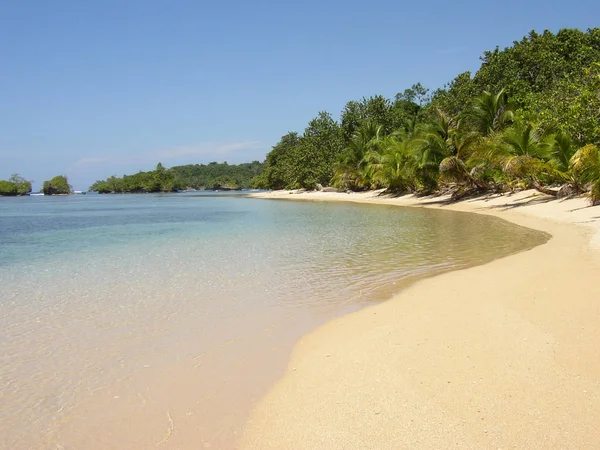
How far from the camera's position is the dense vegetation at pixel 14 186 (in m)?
139

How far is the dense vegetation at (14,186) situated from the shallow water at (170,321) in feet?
485

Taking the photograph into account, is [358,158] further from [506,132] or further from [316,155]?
[506,132]

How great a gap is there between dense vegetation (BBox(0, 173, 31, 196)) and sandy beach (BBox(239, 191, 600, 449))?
16058 cm

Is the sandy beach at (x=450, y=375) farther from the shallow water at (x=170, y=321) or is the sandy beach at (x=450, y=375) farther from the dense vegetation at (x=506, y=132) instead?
the dense vegetation at (x=506, y=132)

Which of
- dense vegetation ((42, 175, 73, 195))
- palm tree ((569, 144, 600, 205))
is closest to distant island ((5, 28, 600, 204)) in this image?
palm tree ((569, 144, 600, 205))

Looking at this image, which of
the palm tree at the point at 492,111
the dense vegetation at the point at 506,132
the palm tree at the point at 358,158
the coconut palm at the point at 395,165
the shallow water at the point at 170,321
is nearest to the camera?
the shallow water at the point at 170,321

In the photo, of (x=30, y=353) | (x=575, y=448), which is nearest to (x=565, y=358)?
(x=575, y=448)

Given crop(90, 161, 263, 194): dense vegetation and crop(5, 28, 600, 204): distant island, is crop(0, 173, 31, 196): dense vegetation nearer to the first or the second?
crop(90, 161, 263, 194): dense vegetation

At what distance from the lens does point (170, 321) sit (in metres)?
6.52

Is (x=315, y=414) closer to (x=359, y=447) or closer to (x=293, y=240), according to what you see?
(x=359, y=447)

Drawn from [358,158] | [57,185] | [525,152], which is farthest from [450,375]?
[57,185]

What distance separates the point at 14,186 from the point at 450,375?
Result: 164422 millimetres

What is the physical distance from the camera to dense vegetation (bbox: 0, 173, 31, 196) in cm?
13900

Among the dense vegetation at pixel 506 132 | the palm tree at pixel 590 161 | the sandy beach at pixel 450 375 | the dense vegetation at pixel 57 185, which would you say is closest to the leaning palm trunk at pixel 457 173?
the dense vegetation at pixel 506 132
